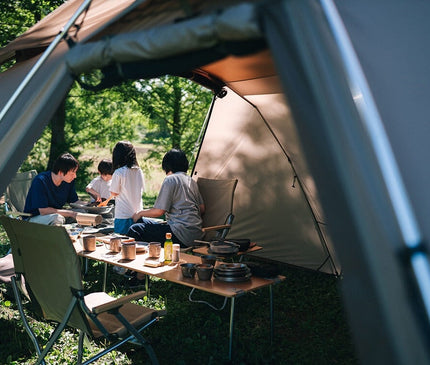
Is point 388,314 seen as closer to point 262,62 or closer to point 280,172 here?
point 262,62

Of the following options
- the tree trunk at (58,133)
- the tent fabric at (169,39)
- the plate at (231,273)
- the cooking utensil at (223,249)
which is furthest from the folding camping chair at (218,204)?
the tree trunk at (58,133)

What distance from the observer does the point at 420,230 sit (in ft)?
5.86

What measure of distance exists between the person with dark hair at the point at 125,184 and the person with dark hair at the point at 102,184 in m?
1.15

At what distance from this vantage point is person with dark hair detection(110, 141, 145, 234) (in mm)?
5133

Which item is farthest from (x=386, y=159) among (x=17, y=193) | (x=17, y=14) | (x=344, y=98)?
(x=17, y=14)

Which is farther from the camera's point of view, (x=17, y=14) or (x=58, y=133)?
(x=58, y=133)

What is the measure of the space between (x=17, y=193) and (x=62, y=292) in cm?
397

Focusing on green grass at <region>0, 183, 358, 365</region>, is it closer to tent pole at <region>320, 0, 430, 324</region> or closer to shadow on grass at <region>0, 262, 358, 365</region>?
shadow on grass at <region>0, 262, 358, 365</region>

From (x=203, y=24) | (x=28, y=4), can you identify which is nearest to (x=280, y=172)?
(x=203, y=24)

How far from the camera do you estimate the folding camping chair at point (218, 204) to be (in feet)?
18.1

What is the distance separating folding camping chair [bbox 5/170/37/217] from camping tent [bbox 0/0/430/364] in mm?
3811

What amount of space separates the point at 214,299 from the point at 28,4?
10247 millimetres

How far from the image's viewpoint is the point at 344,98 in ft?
5.91

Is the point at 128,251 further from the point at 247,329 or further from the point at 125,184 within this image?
the point at 125,184
